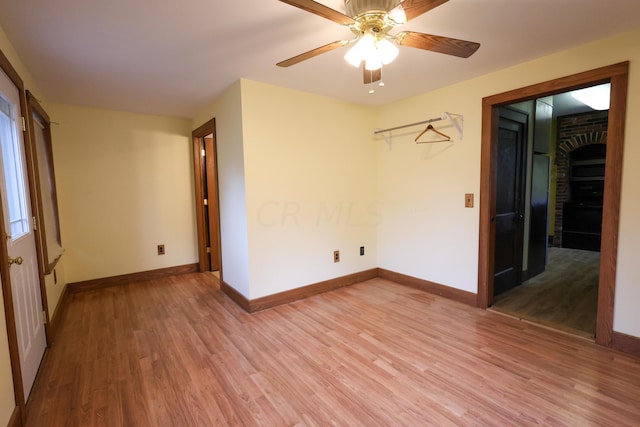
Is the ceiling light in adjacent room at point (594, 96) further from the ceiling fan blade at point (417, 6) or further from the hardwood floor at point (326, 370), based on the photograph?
the ceiling fan blade at point (417, 6)

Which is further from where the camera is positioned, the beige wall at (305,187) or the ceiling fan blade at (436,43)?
the beige wall at (305,187)

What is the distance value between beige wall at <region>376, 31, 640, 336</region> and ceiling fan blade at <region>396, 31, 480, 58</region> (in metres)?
1.32

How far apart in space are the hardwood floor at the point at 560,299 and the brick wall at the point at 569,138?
5.85 ft

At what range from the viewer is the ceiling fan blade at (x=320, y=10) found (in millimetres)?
1226

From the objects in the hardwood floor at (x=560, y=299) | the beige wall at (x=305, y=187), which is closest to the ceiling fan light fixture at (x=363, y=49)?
the beige wall at (x=305, y=187)

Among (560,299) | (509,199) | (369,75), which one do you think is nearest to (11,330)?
(369,75)

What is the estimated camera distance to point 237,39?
199 centimetres

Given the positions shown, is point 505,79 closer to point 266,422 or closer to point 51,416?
point 266,422

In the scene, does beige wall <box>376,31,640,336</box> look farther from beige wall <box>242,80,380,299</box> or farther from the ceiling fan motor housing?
the ceiling fan motor housing

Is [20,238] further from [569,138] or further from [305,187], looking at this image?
[569,138]

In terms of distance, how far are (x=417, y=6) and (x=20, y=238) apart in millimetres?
2576

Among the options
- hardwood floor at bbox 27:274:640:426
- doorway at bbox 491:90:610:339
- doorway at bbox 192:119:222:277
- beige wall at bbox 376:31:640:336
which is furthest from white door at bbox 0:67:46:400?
doorway at bbox 491:90:610:339

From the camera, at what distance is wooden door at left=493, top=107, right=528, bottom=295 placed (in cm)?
316

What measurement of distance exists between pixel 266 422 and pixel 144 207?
3.33m
